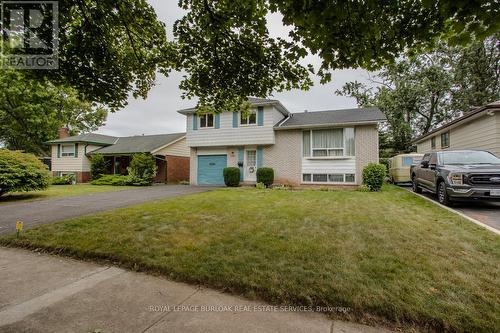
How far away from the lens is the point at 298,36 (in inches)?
183

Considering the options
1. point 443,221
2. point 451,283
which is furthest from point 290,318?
point 443,221

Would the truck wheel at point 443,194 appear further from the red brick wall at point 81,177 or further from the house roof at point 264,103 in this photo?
the red brick wall at point 81,177

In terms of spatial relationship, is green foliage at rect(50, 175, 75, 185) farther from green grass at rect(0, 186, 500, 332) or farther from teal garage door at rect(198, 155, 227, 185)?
green grass at rect(0, 186, 500, 332)

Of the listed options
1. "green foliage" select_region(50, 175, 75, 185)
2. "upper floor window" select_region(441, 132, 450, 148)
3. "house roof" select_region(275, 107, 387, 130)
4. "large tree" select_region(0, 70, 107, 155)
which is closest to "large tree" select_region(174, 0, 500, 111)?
"house roof" select_region(275, 107, 387, 130)

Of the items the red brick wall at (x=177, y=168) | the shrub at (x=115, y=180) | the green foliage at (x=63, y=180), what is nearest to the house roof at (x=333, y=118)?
the red brick wall at (x=177, y=168)

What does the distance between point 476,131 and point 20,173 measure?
21.6 meters

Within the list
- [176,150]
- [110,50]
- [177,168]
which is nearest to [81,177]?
[177,168]

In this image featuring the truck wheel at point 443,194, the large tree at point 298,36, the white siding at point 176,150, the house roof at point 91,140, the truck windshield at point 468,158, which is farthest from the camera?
the house roof at point 91,140

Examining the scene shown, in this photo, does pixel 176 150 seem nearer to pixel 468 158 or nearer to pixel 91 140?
pixel 91 140

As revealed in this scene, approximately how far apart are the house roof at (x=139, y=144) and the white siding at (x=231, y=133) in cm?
483

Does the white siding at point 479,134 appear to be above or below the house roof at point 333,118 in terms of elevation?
below

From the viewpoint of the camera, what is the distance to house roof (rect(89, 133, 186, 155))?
68.3 feet

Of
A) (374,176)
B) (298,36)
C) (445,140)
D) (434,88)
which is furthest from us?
(434,88)

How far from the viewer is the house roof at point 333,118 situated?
46.3ft
